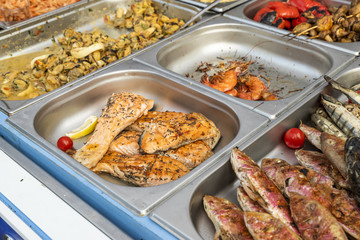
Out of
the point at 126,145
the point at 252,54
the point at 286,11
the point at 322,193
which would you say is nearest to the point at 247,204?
the point at 322,193

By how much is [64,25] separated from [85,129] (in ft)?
5.50

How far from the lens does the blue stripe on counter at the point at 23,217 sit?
1.69m

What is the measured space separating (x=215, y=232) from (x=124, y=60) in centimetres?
159

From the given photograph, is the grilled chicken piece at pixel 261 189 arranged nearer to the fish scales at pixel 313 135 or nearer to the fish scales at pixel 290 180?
the fish scales at pixel 290 180

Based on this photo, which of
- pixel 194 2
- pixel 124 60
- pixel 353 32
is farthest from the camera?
pixel 194 2

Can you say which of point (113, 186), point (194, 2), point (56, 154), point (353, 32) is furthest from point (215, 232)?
point (194, 2)

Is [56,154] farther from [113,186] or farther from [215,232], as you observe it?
[215,232]

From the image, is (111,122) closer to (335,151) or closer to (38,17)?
(335,151)

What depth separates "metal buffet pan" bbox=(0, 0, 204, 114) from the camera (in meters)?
3.37

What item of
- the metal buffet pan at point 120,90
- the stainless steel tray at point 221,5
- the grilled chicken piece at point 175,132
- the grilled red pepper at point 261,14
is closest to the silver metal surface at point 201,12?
the stainless steel tray at point 221,5

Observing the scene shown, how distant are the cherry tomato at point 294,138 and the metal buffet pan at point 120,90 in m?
0.18

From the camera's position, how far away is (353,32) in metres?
3.00

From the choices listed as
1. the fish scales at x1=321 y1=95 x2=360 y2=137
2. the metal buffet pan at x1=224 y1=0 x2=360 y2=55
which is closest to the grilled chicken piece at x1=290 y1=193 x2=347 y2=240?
the fish scales at x1=321 y1=95 x2=360 y2=137

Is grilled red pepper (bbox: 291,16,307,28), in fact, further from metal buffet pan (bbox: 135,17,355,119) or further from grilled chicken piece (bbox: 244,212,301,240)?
grilled chicken piece (bbox: 244,212,301,240)
